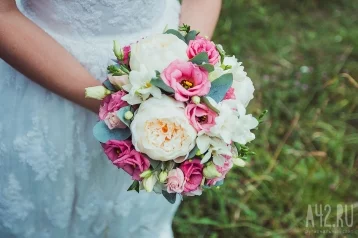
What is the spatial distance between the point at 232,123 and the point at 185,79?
0.13 m

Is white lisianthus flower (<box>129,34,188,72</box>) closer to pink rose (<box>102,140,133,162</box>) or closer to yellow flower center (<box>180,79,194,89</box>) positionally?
Answer: yellow flower center (<box>180,79,194,89</box>)

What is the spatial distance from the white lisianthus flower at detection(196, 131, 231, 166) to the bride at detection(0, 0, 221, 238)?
0.33 metres

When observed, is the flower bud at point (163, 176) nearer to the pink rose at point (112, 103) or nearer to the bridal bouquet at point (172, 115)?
the bridal bouquet at point (172, 115)

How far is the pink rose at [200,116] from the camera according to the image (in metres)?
1.16

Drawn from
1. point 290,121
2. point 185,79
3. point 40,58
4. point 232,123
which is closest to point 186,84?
point 185,79

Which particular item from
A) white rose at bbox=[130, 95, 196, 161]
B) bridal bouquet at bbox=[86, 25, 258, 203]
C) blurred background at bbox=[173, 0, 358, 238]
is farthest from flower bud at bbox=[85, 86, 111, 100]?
blurred background at bbox=[173, 0, 358, 238]

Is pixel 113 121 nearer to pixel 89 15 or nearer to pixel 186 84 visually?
pixel 186 84

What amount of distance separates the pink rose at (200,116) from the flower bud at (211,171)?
0.09 m

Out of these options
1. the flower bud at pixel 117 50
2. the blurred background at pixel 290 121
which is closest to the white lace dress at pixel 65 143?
the flower bud at pixel 117 50

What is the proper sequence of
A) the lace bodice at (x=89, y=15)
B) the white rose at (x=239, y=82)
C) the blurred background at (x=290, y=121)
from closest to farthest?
the white rose at (x=239, y=82) → the lace bodice at (x=89, y=15) → the blurred background at (x=290, y=121)

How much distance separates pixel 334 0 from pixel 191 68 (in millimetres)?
3044

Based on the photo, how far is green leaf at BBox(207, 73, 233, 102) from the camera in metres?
1.21

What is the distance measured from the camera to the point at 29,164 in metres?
1.50

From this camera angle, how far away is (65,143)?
1489mm
